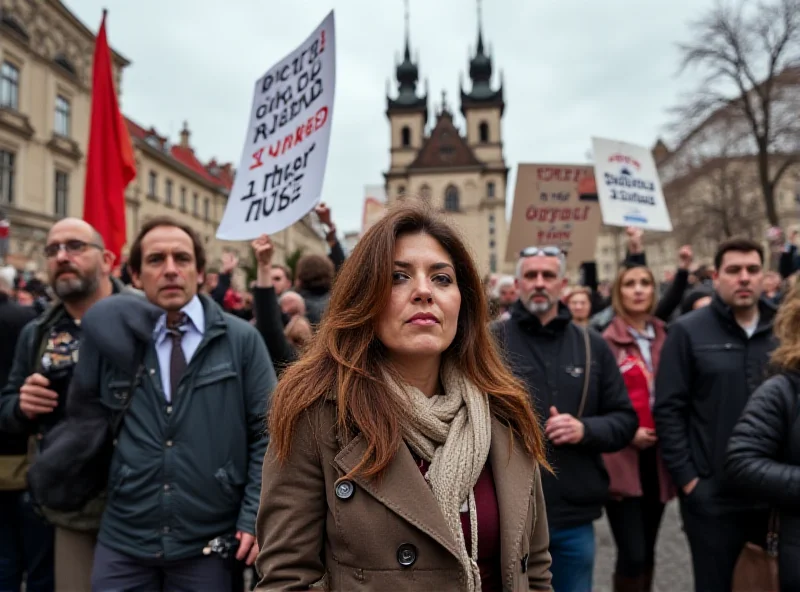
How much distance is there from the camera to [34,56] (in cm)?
2638

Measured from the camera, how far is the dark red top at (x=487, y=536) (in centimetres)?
163

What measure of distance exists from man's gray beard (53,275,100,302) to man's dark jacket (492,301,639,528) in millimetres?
1905

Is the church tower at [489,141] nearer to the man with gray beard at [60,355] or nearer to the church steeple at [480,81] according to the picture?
the church steeple at [480,81]

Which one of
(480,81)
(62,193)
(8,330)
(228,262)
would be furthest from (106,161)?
(480,81)

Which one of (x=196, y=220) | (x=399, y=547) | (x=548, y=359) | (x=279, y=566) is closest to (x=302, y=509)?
(x=279, y=566)

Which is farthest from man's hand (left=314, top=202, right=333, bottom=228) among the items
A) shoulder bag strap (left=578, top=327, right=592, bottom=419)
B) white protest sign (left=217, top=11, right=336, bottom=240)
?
shoulder bag strap (left=578, top=327, right=592, bottom=419)

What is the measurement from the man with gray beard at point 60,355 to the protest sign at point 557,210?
3.51m

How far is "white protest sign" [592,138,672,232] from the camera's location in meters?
5.59

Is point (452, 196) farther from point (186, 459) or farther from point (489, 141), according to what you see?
point (186, 459)

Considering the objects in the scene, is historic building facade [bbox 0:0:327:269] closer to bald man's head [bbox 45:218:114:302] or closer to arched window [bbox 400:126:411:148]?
bald man's head [bbox 45:218:114:302]

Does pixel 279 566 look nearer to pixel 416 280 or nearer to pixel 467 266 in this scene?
pixel 416 280

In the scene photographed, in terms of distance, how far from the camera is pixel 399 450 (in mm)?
1562

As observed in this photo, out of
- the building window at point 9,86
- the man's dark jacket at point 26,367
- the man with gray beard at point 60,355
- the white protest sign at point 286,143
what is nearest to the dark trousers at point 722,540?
the white protest sign at point 286,143

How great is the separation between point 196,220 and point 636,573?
4653cm
